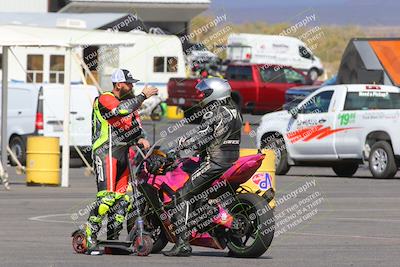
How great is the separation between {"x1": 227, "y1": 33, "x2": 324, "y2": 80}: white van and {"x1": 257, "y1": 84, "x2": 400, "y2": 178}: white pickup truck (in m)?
35.6

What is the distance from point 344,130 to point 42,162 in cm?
631

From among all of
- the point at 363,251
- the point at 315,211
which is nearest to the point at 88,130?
the point at 315,211

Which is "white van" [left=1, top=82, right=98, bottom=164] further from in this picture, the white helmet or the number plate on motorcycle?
the white helmet

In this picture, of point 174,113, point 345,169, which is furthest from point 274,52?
point 345,169

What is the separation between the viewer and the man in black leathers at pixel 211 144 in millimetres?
12844

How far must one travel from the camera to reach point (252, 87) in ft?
161

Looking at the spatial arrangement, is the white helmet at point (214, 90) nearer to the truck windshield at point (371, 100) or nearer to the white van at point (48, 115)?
the truck windshield at point (371, 100)

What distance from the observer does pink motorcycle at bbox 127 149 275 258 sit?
12.7 metres

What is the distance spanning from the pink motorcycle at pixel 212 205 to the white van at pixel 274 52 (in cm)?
5063

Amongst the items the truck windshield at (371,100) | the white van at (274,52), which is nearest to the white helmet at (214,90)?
the truck windshield at (371,100)

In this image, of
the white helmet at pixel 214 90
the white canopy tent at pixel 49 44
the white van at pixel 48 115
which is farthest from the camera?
the white van at pixel 48 115

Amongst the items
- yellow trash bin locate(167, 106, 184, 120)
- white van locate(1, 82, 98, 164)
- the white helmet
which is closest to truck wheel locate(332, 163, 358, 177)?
white van locate(1, 82, 98, 164)

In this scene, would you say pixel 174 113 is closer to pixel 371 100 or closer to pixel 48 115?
pixel 48 115

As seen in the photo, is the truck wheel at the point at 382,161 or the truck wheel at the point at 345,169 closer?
the truck wheel at the point at 382,161
